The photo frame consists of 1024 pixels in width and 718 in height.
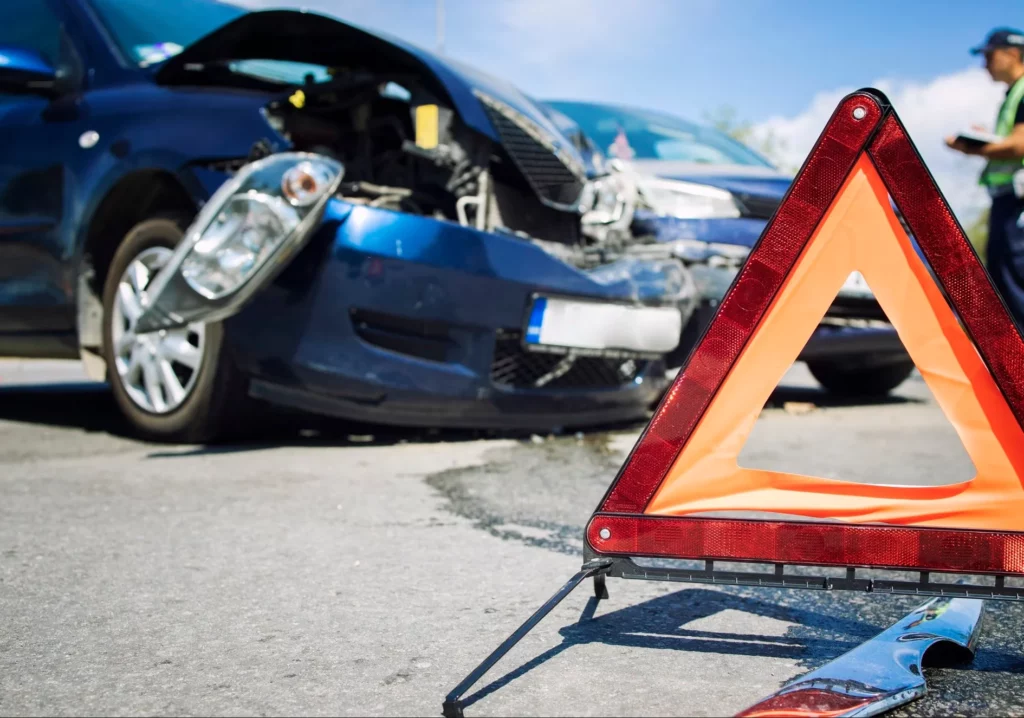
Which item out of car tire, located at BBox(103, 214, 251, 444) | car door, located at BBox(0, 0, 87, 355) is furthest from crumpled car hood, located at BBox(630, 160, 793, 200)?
car door, located at BBox(0, 0, 87, 355)

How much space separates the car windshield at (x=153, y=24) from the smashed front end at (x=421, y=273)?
77cm

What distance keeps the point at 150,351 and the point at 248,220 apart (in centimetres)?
78

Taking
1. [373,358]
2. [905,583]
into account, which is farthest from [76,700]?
[373,358]

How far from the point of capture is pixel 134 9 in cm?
486

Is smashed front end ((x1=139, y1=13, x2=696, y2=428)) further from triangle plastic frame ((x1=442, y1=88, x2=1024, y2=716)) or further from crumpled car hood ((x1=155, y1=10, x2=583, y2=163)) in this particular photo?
triangle plastic frame ((x1=442, y1=88, x2=1024, y2=716))

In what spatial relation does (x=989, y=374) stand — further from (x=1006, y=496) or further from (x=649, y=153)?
(x=649, y=153)

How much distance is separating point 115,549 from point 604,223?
9.42 feet

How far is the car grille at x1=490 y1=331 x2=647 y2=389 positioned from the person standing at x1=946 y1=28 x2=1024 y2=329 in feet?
5.04

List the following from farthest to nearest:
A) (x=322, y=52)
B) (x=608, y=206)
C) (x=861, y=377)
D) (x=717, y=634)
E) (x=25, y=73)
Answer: (x=861, y=377)
(x=608, y=206)
(x=322, y=52)
(x=25, y=73)
(x=717, y=634)

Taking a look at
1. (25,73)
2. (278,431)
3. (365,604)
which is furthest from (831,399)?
(365,604)

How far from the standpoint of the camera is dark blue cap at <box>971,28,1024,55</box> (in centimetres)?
470

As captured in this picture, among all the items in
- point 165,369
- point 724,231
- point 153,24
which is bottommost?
point 165,369

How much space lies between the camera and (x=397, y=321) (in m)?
3.93

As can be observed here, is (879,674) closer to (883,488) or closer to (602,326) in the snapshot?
(883,488)
